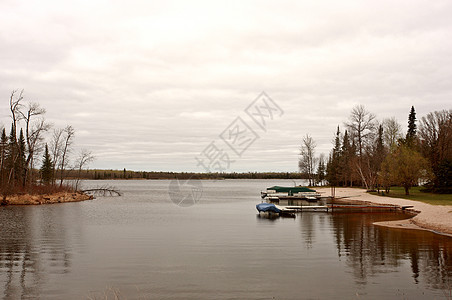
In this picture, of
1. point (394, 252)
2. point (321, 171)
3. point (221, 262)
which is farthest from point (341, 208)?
point (321, 171)

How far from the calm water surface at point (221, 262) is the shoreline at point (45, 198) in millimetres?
20830

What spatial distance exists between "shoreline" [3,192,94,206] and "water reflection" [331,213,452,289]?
42.6 metres

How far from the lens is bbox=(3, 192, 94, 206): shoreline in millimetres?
51306

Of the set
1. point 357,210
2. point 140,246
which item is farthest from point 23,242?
point 357,210

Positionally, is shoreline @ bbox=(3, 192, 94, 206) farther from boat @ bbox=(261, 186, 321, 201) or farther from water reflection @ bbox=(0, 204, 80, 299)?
boat @ bbox=(261, 186, 321, 201)

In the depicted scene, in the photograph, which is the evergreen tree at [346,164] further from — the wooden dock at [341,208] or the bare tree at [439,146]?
the wooden dock at [341,208]

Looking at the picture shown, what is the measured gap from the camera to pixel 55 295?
46.8 ft

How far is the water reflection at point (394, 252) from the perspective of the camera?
658 inches

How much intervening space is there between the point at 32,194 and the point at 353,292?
2054 inches

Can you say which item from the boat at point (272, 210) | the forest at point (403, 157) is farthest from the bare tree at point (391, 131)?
the boat at point (272, 210)

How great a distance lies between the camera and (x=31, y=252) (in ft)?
70.2

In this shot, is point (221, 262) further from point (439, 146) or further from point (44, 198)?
point (439, 146)

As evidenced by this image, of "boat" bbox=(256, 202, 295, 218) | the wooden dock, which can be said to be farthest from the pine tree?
"boat" bbox=(256, 202, 295, 218)

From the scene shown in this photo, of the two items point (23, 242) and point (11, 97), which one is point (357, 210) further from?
point (11, 97)
